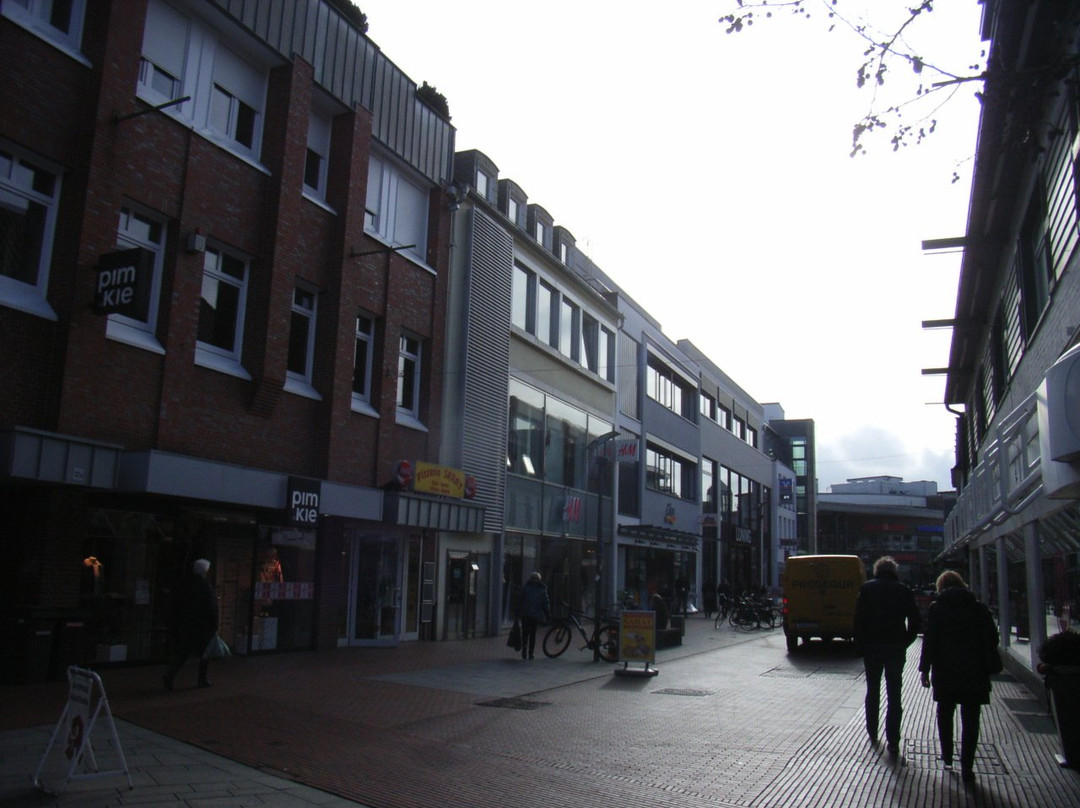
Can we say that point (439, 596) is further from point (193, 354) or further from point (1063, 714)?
point (1063, 714)

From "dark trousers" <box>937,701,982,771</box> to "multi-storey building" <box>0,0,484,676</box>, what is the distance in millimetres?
9961

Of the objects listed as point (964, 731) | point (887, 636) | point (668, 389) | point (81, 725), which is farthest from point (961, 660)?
point (668, 389)

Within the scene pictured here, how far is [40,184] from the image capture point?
12.6 m

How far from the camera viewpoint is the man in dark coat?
1153 centimetres

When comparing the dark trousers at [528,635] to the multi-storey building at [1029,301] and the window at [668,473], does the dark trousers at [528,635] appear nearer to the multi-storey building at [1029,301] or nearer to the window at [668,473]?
the multi-storey building at [1029,301]

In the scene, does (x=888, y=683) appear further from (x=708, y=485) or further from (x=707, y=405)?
(x=707, y=405)

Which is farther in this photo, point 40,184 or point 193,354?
point 193,354

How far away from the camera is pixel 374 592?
1938 cm

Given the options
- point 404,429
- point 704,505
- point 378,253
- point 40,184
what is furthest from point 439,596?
point 704,505

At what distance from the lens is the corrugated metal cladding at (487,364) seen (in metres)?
22.8

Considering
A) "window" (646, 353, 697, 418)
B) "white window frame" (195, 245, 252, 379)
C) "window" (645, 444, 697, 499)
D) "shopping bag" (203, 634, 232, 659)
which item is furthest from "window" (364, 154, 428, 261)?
"window" (645, 444, 697, 499)

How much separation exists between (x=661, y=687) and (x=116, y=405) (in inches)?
346

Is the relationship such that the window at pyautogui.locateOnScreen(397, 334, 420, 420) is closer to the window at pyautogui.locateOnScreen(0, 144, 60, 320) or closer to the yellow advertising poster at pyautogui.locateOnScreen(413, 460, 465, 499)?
the yellow advertising poster at pyautogui.locateOnScreen(413, 460, 465, 499)

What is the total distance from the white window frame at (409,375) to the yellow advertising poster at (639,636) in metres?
7.14
